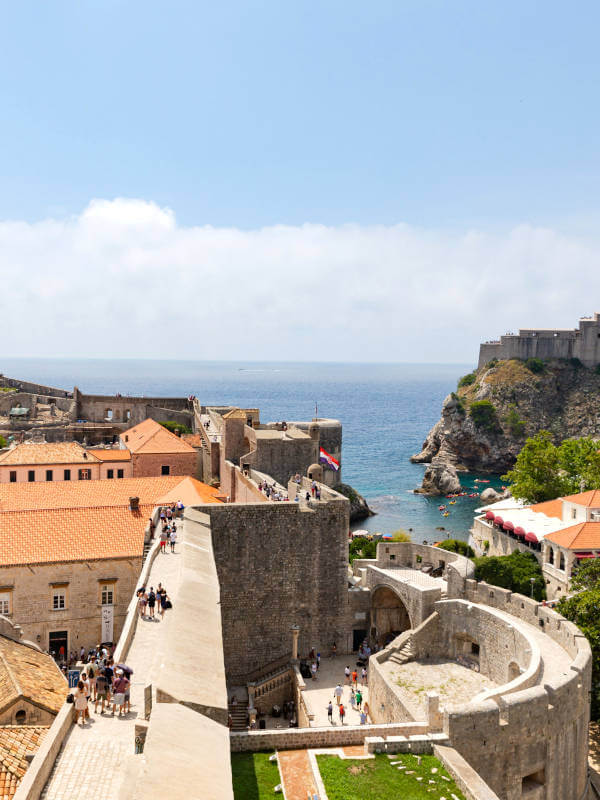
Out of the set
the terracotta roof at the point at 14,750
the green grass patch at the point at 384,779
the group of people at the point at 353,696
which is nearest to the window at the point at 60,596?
the terracotta roof at the point at 14,750

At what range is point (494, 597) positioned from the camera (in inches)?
1030

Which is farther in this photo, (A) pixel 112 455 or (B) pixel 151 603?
(A) pixel 112 455

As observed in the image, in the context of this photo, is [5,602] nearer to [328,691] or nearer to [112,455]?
[328,691]

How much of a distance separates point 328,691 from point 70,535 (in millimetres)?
10989

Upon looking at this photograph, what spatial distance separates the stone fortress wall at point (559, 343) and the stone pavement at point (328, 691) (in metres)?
90.8

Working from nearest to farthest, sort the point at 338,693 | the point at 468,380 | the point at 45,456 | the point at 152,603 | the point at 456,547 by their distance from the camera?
the point at 152,603, the point at 338,693, the point at 45,456, the point at 456,547, the point at 468,380

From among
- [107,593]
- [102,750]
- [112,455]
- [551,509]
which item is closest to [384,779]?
[102,750]

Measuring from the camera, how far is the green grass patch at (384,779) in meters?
14.1

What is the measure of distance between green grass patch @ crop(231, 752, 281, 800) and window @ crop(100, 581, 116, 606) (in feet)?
30.4

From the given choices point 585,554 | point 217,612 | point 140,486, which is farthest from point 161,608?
point 585,554

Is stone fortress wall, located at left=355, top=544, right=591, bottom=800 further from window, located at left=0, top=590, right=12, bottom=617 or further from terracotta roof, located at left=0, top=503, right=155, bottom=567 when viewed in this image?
window, located at left=0, top=590, right=12, bottom=617

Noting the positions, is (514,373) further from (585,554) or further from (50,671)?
(50,671)

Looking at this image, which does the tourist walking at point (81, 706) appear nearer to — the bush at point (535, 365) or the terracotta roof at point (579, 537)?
the terracotta roof at point (579, 537)

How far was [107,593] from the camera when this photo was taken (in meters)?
23.1
